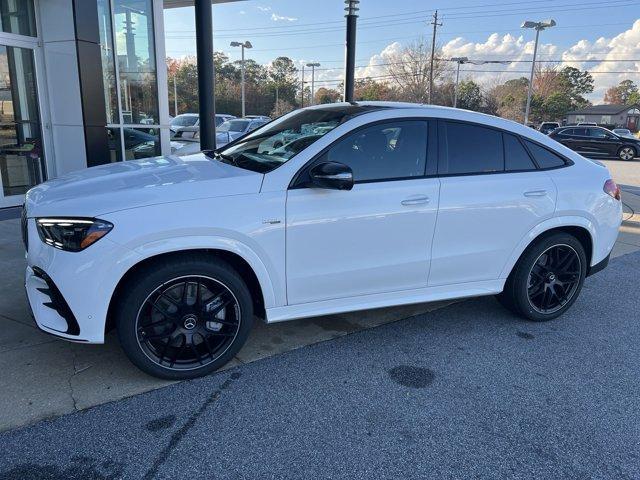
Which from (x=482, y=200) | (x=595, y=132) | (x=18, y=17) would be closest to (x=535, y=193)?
(x=482, y=200)

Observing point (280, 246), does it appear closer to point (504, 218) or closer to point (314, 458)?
point (314, 458)

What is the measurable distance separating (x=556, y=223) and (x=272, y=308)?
97.2 inches

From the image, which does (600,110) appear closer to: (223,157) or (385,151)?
(385,151)

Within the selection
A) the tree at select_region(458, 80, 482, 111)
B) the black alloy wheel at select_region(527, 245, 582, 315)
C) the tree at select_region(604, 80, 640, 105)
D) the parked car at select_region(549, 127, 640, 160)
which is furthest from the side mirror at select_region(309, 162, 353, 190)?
the tree at select_region(604, 80, 640, 105)

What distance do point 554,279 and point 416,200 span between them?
5.53 ft

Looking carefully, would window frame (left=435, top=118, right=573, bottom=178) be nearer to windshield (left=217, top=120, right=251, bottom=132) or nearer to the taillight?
the taillight

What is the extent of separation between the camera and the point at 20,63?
770cm

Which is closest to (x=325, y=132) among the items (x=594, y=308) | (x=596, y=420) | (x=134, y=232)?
(x=134, y=232)

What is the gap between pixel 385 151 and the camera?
3646mm

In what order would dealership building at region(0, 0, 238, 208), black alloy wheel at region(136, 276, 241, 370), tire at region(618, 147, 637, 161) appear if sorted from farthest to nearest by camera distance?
tire at region(618, 147, 637, 161)
dealership building at region(0, 0, 238, 208)
black alloy wheel at region(136, 276, 241, 370)

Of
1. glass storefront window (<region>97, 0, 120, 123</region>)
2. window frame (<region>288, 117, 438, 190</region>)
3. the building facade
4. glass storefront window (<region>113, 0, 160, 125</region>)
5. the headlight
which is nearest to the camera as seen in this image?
the headlight

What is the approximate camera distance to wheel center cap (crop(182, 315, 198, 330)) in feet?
10.4

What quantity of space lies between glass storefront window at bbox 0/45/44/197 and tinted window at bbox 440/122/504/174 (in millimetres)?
6895

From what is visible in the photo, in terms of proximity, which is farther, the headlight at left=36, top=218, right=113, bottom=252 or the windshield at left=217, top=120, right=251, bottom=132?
the windshield at left=217, top=120, right=251, bottom=132
